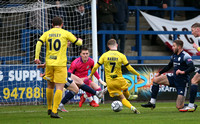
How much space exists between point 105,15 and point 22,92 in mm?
4081

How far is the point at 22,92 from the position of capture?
13.1 m

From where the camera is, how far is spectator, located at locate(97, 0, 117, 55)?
14906 millimetres

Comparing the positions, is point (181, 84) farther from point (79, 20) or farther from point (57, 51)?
point (79, 20)

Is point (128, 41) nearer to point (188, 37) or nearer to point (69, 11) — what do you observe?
point (188, 37)

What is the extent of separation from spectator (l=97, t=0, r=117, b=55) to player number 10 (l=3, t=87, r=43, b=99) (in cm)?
292

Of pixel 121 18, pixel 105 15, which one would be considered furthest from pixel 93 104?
pixel 121 18

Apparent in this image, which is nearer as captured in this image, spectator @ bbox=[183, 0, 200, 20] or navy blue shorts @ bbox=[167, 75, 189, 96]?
navy blue shorts @ bbox=[167, 75, 189, 96]

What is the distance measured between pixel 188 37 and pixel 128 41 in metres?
2.51

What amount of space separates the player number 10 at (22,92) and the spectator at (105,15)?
292cm

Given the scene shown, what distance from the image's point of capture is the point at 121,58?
9.38 m

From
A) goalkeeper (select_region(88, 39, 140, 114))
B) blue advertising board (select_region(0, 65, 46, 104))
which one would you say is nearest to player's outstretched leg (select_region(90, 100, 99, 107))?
blue advertising board (select_region(0, 65, 46, 104))

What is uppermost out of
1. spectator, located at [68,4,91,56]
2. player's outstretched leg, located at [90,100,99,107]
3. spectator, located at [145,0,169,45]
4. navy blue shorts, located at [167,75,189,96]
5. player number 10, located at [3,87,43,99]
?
spectator, located at [145,0,169,45]

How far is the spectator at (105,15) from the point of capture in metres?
14.9

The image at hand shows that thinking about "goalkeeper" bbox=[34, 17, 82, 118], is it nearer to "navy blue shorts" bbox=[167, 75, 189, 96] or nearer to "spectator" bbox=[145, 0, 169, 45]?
"navy blue shorts" bbox=[167, 75, 189, 96]
